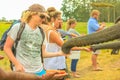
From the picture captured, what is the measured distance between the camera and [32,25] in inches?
203

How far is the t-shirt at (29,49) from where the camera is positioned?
5.09m

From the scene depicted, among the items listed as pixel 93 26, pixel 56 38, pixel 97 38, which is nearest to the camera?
pixel 97 38

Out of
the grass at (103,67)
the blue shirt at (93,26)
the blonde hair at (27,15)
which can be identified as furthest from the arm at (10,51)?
the grass at (103,67)

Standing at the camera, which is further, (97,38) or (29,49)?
(29,49)

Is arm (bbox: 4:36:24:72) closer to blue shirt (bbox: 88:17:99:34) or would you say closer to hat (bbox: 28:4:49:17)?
hat (bbox: 28:4:49:17)

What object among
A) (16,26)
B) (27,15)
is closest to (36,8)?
(27,15)

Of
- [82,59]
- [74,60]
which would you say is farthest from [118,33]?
[82,59]

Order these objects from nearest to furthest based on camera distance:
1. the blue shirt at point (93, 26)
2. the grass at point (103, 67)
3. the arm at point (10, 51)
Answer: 1. the arm at point (10, 51)
2. the blue shirt at point (93, 26)
3. the grass at point (103, 67)

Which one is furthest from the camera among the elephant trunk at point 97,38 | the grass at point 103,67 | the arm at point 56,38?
the grass at point 103,67

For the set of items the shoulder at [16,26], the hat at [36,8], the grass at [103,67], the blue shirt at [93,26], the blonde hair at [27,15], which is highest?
the hat at [36,8]

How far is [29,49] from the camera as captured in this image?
5.14m

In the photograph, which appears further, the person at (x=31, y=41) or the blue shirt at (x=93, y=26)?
the blue shirt at (x=93, y=26)

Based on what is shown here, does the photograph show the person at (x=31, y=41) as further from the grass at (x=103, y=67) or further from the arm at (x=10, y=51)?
the grass at (x=103, y=67)

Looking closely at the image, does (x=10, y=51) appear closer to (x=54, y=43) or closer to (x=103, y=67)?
(x=54, y=43)
